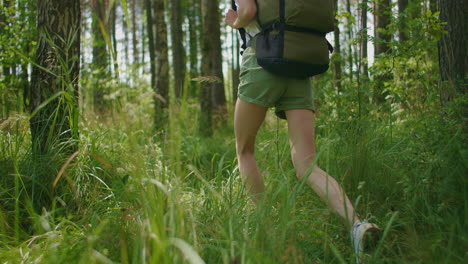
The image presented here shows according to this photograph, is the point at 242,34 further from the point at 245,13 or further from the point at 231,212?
the point at 231,212

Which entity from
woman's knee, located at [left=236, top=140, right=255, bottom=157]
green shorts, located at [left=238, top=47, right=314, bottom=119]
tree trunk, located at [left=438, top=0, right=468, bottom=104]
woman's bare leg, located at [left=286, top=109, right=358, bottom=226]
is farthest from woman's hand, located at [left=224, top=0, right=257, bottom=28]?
tree trunk, located at [left=438, top=0, right=468, bottom=104]

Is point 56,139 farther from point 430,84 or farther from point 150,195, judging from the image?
point 430,84

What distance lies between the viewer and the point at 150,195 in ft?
5.10

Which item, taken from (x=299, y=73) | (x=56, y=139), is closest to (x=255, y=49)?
(x=299, y=73)

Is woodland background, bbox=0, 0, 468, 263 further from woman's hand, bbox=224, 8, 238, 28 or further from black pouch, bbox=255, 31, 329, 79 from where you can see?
woman's hand, bbox=224, 8, 238, 28

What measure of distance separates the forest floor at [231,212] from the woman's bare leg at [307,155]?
95 mm

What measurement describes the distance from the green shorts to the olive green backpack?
7 centimetres

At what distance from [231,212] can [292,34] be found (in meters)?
0.98

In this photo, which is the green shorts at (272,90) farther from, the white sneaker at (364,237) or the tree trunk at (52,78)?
the tree trunk at (52,78)

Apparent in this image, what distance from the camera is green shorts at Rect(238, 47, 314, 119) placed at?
2186 millimetres

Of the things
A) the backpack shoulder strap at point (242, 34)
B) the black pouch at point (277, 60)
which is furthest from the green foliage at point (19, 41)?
the black pouch at point (277, 60)

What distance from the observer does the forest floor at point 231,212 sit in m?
1.50

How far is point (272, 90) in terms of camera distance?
7.18 feet

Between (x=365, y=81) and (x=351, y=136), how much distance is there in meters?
1.29
